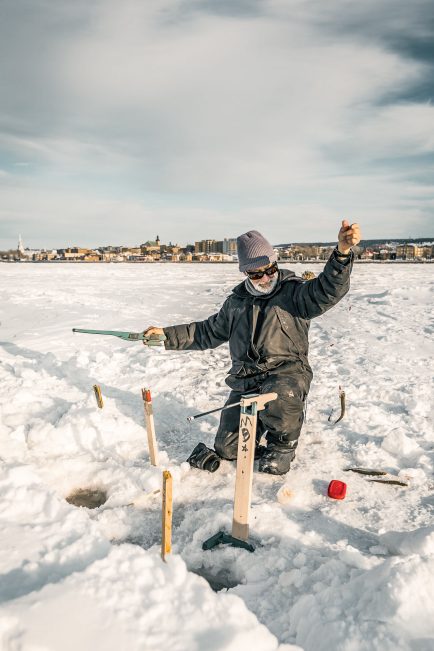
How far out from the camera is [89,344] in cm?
770

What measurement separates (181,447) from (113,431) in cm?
70

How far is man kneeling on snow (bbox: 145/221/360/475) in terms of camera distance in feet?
11.2

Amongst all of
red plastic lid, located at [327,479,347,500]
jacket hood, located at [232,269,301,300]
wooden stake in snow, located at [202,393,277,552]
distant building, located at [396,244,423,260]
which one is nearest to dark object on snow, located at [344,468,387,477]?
red plastic lid, located at [327,479,347,500]

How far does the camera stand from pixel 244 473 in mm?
2475

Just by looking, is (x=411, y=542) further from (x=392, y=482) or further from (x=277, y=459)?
(x=277, y=459)

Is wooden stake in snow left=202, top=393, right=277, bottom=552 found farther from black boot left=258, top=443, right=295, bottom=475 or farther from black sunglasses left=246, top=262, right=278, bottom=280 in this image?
black sunglasses left=246, top=262, right=278, bottom=280

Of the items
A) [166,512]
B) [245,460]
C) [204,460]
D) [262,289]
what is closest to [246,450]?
[245,460]

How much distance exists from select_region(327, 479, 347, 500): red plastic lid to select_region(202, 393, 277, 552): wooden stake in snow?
829 millimetres

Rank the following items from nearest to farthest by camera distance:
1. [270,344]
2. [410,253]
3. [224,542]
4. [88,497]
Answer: [224,542], [88,497], [270,344], [410,253]

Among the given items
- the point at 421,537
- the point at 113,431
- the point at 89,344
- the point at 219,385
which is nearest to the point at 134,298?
the point at 89,344

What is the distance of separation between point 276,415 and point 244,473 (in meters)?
1.04

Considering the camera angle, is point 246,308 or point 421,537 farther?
point 246,308

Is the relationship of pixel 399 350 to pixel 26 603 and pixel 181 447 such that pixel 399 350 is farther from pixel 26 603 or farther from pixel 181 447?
pixel 26 603

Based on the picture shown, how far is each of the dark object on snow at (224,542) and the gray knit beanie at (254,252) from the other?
2.02 meters
